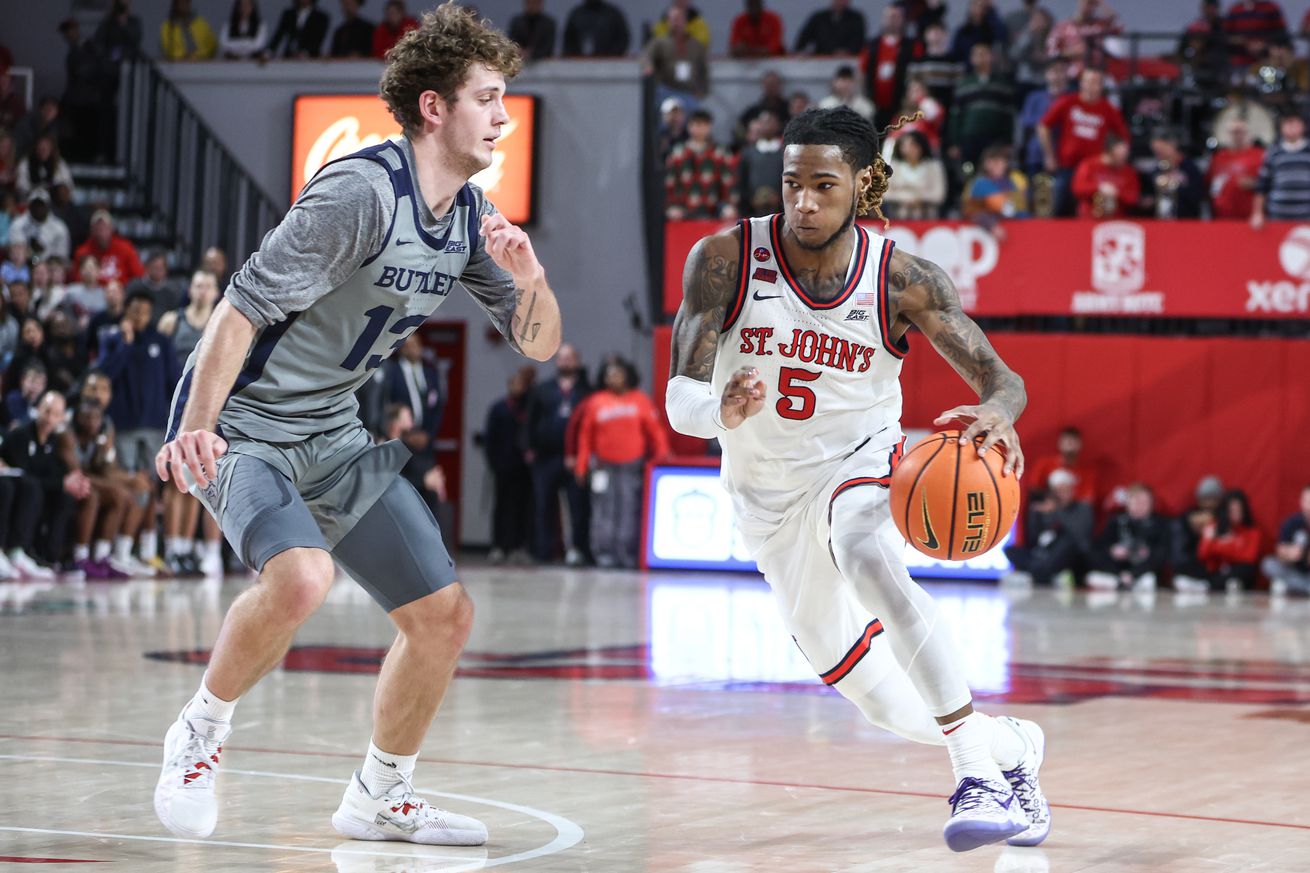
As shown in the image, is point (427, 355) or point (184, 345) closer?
point (184, 345)

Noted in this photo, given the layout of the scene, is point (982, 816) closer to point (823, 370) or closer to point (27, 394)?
point (823, 370)

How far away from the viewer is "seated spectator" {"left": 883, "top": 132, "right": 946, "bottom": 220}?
18125 millimetres

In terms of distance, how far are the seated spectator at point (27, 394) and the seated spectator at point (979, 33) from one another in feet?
32.5

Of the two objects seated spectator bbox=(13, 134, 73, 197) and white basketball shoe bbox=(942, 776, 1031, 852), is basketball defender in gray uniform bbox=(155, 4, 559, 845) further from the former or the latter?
seated spectator bbox=(13, 134, 73, 197)

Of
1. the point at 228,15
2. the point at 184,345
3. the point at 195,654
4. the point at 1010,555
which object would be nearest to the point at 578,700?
the point at 195,654

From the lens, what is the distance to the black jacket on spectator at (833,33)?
20.4 meters

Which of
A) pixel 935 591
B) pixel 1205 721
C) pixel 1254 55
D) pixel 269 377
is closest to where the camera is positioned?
pixel 269 377

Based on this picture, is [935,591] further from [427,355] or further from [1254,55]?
[1254,55]

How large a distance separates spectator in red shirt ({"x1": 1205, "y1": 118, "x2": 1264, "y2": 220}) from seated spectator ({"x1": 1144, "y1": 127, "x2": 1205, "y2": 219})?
0.18m

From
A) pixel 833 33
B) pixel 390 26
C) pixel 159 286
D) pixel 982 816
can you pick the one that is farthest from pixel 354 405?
pixel 390 26

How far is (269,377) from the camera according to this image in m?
4.76

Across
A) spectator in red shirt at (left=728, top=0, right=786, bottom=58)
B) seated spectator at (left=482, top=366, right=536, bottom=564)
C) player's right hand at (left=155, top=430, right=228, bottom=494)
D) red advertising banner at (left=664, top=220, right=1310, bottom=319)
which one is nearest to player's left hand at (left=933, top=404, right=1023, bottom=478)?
player's right hand at (left=155, top=430, right=228, bottom=494)

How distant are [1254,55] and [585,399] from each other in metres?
7.85

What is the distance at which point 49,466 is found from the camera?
1456 centimetres
